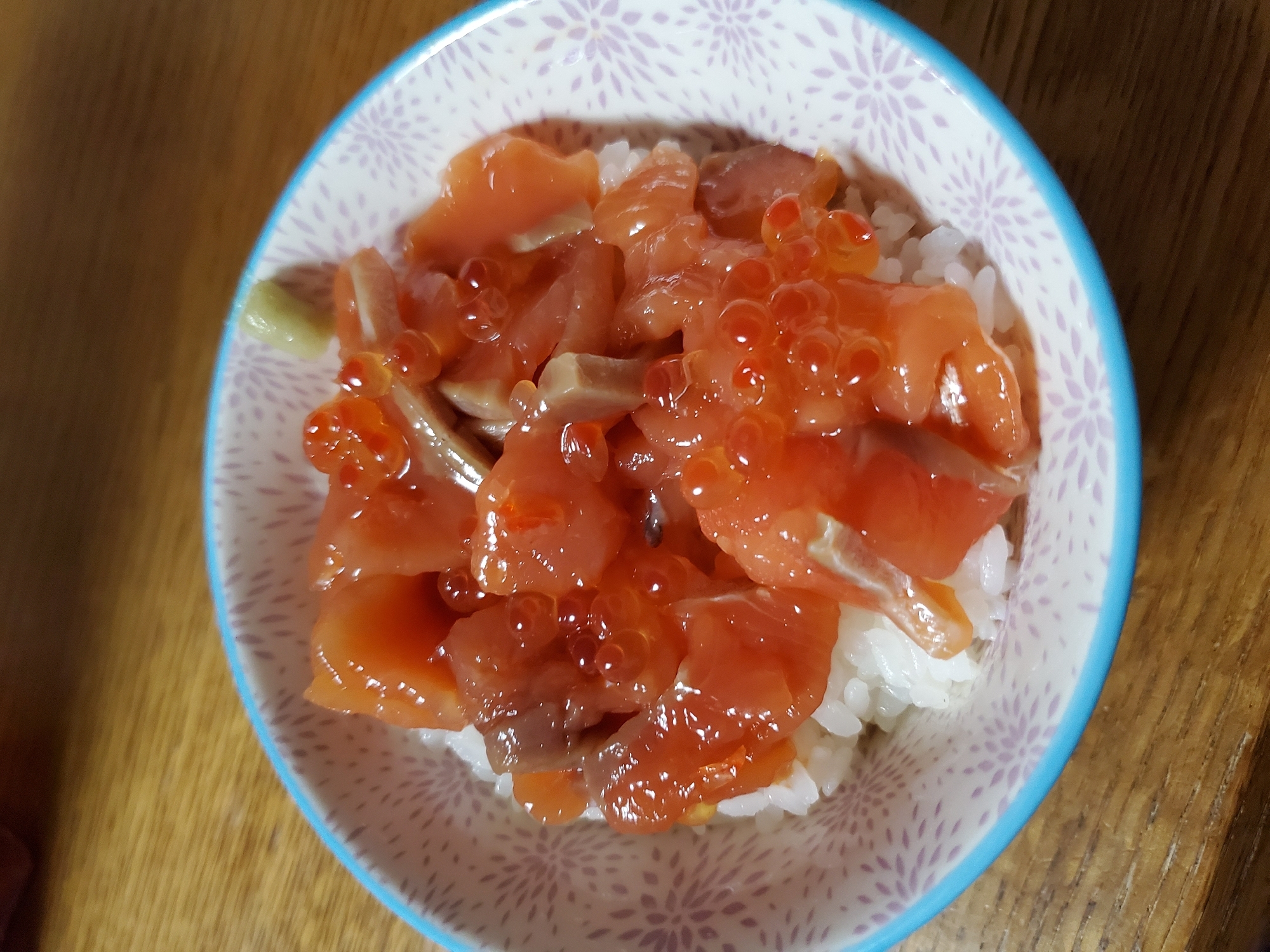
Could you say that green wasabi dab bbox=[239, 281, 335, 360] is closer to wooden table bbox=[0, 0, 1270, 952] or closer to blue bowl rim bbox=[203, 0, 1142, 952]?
wooden table bbox=[0, 0, 1270, 952]

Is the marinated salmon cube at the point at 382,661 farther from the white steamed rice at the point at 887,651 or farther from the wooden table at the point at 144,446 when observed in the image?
the wooden table at the point at 144,446

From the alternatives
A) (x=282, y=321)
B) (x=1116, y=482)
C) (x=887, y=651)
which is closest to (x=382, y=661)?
(x=282, y=321)

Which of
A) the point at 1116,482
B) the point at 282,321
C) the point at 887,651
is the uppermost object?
the point at 1116,482

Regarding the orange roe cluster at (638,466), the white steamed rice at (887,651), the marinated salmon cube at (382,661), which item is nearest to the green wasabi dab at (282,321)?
the orange roe cluster at (638,466)

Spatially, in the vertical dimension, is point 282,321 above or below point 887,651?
above

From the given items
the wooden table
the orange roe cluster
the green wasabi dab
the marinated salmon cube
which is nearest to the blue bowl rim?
the orange roe cluster

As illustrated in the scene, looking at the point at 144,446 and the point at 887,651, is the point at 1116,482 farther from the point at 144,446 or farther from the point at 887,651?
the point at 144,446

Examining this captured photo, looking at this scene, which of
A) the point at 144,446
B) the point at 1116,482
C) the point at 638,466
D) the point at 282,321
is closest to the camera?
the point at 1116,482
